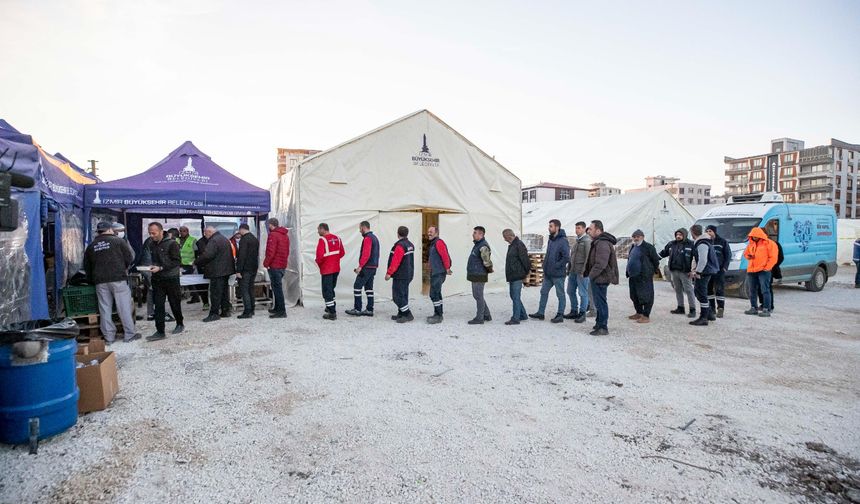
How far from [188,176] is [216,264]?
2.20m

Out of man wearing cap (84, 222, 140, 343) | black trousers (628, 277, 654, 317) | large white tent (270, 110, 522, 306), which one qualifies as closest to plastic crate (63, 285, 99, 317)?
man wearing cap (84, 222, 140, 343)

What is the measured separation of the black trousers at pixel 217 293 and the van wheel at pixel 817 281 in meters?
14.9

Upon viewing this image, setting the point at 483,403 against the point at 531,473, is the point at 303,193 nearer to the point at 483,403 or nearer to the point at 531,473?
the point at 483,403

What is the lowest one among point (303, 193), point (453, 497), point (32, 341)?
point (453, 497)

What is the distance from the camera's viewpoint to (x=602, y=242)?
24.4 feet

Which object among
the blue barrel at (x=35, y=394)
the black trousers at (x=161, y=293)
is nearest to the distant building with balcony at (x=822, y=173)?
the black trousers at (x=161, y=293)

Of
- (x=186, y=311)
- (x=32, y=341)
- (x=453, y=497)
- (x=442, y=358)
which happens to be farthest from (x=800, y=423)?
(x=186, y=311)

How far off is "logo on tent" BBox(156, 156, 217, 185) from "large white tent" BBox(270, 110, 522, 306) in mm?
1761

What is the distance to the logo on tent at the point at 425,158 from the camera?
11203 mm

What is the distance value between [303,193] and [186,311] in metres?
3.48

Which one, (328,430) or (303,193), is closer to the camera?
(328,430)

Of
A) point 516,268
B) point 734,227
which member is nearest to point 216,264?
point 516,268

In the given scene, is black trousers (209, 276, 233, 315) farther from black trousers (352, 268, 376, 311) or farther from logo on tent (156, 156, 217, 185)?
black trousers (352, 268, 376, 311)

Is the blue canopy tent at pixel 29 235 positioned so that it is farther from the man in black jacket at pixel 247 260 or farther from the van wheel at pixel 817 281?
the van wheel at pixel 817 281
